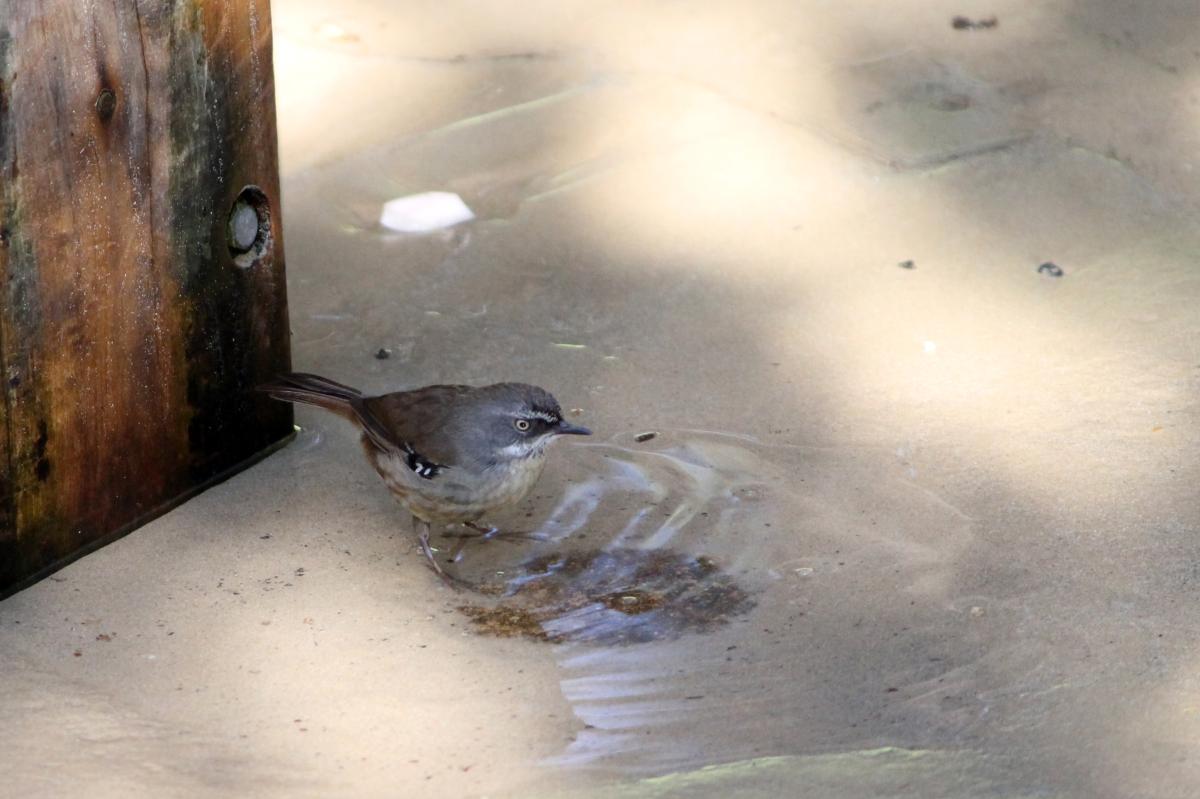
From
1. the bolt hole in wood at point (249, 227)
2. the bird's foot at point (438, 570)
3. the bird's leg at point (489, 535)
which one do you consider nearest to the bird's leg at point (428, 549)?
the bird's foot at point (438, 570)

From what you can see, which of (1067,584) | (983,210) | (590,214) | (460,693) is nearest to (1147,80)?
(983,210)

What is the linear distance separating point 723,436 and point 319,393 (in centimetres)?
134

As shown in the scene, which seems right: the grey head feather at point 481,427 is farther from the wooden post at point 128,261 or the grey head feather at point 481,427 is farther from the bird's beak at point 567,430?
the wooden post at point 128,261

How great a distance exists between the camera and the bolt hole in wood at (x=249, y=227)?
15.3ft

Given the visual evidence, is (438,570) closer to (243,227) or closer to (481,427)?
(481,427)

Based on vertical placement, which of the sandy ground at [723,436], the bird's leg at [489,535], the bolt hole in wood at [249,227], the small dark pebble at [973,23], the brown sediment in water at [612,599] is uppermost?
the small dark pebble at [973,23]

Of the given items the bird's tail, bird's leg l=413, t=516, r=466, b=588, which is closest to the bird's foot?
bird's leg l=413, t=516, r=466, b=588

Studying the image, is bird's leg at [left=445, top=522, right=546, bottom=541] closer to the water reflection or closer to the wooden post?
the water reflection

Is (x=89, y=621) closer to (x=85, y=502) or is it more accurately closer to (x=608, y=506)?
(x=85, y=502)

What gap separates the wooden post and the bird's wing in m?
0.52

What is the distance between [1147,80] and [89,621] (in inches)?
205

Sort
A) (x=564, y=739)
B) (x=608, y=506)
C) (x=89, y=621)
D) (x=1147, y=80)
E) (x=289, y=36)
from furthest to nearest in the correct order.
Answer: (x=289, y=36) → (x=1147, y=80) → (x=608, y=506) → (x=89, y=621) → (x=564, y=739)

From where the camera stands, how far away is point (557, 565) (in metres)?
4.45

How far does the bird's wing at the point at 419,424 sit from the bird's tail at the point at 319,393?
0.17 feet
